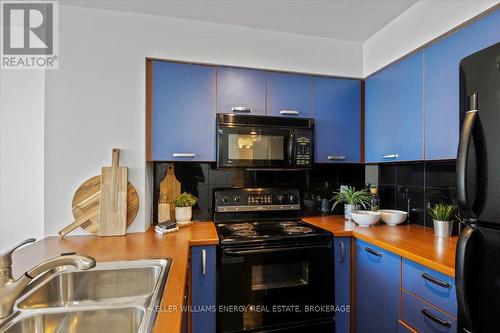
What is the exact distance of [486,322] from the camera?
802 mm

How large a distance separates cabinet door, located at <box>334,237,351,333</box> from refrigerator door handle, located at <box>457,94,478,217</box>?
97cm

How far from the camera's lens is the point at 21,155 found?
1.69 m

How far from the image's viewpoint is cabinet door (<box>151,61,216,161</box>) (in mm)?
1771

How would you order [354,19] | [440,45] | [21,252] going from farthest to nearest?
[354,19] → [440,45] → [21,252]

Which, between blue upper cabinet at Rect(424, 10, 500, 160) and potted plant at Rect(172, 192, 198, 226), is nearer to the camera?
blue upper cabinet at Rect(424, 10, 500, 160)

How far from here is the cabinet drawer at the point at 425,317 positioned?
43.5 inches

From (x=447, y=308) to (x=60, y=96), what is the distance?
2.43m

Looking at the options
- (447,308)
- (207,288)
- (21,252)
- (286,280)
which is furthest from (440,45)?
(21,252)

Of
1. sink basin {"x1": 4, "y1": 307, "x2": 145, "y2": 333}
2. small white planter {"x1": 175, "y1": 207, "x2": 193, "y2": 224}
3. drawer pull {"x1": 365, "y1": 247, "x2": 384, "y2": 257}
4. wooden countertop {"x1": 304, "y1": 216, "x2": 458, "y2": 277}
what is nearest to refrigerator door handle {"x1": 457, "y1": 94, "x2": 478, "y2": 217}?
wooden countertop {"x1": 304, "y1": 216, "x2": 458, "y2": 277}

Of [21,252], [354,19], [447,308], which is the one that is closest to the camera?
[447,308]

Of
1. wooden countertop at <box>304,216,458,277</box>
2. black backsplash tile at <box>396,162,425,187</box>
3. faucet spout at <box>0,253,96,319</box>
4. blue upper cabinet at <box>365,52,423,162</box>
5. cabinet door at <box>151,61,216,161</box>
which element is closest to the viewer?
faucet spout at <box>0,253,96,319</box>

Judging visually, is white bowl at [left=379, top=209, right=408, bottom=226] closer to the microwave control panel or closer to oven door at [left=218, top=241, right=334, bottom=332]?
oven door at [left=218, top=241, right=334, bottom=332]

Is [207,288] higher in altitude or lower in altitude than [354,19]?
lower

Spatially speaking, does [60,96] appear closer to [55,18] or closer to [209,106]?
[55,18]
